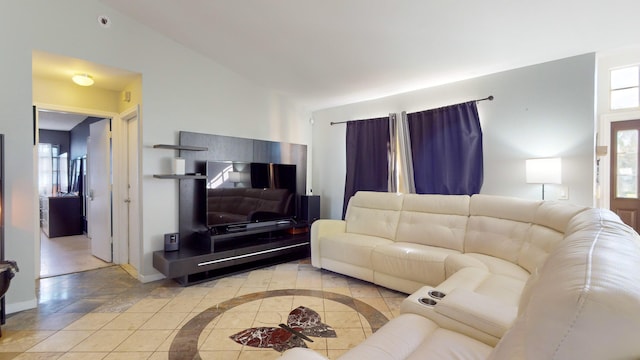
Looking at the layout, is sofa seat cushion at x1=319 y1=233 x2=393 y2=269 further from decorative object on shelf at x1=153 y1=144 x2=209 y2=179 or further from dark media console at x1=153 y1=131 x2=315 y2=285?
decorative object on shelf at x1=153 y1=144 x2=209 y2=179

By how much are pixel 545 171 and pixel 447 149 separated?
1084 millimetres

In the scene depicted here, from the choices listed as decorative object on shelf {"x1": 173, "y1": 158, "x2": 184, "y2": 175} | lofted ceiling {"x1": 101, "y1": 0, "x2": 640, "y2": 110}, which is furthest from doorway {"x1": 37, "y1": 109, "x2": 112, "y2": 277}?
lofted ceiling {"x1": 101, "y1": 0, "x2": 640, "y2": 110}

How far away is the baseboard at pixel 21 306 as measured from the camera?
2.53 metres

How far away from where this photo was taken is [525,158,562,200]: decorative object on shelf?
2.81 metres

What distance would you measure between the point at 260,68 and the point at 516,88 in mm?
3083

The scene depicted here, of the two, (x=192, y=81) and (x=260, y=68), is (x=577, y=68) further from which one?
(x=192, y=81)

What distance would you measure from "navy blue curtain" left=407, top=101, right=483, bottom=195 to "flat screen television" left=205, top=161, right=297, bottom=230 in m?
1.86

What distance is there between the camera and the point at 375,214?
12.4 ft

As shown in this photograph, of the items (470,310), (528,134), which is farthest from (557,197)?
(470,310)

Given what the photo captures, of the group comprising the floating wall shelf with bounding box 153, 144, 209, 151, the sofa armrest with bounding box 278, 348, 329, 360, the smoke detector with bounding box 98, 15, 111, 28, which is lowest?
the sofa armrest with bounding box 278, 348, 329, 360

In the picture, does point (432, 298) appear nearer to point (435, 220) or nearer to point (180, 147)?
point (435, 220)

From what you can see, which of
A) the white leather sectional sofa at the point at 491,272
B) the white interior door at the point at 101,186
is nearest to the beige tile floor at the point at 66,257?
the white interior door at the point at 101,186

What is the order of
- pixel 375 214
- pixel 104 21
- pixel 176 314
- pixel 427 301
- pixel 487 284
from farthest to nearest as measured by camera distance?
pixel 375 214, pixel 104 21, pixel 176 314, pixel 487 284, pixel 427 301

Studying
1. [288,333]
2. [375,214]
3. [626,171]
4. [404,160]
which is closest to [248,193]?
[375,214]
